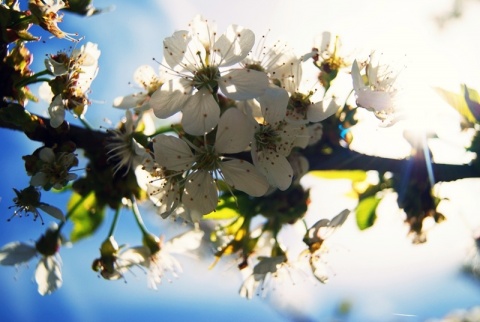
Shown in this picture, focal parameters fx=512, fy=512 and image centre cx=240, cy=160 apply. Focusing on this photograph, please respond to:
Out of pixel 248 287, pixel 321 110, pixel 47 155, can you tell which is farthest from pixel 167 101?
pixel 248 287

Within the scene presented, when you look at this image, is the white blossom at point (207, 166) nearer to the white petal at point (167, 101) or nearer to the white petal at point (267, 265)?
the white petal at point (167, 101)

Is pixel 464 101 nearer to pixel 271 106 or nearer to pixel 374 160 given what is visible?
Result: pixel 374 160

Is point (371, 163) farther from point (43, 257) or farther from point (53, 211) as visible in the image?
point (43, 257)

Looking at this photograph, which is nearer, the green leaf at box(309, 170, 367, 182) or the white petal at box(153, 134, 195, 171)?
the white petal at box(153, 134, 195, 171)

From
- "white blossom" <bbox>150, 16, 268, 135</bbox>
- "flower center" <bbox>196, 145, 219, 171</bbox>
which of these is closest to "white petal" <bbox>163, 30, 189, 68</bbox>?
→ "white blossom" <bbox>150, 16, 268, 135</bbox>

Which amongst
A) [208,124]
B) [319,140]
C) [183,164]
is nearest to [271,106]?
[208,124]

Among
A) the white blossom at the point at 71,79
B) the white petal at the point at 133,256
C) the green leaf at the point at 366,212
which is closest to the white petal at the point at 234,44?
the white blossom at the point at 71,79

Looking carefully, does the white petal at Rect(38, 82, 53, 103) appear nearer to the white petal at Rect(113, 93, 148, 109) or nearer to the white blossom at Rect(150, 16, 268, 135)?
the white petal at Rect(113, 93, 148, 109)
